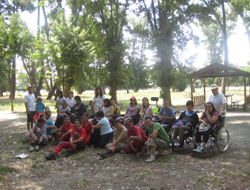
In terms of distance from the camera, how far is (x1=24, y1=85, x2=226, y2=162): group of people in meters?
5.84

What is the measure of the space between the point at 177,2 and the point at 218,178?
1746 centimetres

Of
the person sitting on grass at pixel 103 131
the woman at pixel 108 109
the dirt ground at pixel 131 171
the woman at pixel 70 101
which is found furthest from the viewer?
the woman at pixel 70 101

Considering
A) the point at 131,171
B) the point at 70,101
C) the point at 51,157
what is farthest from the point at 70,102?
the point at 131,171

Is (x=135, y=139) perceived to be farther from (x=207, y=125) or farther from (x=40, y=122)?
(x=40, y=122)

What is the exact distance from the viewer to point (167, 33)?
65.1 feet

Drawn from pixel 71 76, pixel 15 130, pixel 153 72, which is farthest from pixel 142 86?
pixel 15 130

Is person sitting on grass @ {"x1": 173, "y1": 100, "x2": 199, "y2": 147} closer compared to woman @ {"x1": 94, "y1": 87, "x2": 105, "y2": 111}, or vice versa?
person sitting on grass @ {"x1": 173, "y1": 100, "x2": 199, "y2": 147}

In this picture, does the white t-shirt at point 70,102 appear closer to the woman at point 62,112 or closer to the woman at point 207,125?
the woman at point 62,112

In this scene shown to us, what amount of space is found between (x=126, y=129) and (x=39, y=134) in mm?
2709

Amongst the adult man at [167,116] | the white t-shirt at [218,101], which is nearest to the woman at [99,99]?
the adult man at [167,116]

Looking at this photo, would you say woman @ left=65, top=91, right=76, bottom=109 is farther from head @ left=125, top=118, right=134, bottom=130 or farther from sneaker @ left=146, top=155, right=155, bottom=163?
sneaker @ left=146, top=155, right=155, bottom=163

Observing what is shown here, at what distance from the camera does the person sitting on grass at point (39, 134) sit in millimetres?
7117

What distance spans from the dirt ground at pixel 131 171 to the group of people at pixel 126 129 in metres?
0.26

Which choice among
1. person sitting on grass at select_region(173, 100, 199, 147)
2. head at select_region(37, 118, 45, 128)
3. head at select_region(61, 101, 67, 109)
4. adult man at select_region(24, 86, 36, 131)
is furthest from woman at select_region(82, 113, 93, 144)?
adult man at select_region(24, 86, 36, 131)
